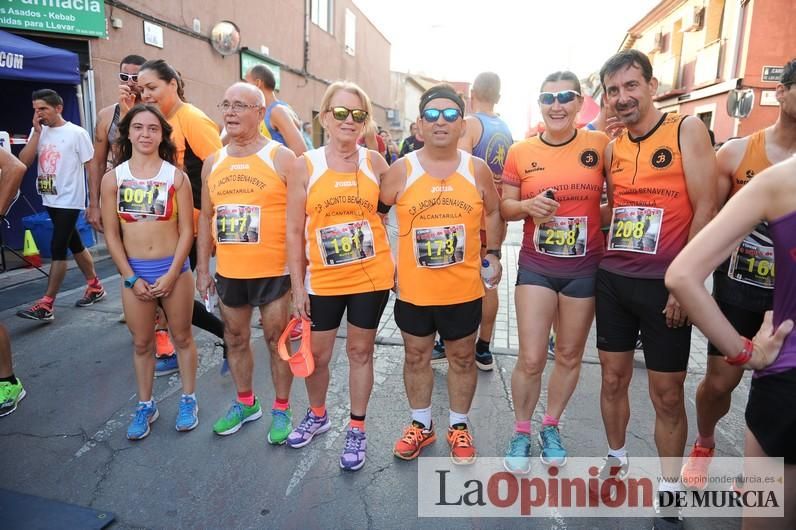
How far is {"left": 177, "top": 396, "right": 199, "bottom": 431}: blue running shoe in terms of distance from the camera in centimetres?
318

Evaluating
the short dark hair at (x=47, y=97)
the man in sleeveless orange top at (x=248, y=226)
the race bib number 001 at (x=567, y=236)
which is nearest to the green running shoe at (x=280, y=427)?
the man in sleeveless orange top at (x=248, y=226)

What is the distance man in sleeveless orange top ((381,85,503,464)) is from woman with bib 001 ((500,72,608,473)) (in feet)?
0.68

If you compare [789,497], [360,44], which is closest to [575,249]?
[789,497]

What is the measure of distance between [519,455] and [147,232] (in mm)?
2565

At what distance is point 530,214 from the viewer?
2691 mm

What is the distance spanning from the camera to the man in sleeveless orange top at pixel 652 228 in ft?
7.69

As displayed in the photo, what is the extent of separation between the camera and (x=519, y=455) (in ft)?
9.36

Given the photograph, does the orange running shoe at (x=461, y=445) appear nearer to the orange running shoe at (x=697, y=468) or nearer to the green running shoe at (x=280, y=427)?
the green running shoe at (x=280, y=427)

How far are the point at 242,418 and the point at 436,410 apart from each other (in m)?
1.33

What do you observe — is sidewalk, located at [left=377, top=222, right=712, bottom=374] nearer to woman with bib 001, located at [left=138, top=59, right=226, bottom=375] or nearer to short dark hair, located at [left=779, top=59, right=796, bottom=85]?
woman with bib 001, located at [left=138, top=59, right=226, bottom=375]

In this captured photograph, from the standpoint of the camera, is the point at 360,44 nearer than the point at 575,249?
No

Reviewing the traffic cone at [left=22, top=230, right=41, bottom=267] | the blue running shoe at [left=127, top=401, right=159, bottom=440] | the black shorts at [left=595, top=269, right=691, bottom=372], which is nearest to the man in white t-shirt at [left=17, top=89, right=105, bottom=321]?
the traffic cone at [left=22, top=230, right=41, bottom=267]

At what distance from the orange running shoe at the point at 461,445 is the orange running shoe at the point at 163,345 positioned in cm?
255

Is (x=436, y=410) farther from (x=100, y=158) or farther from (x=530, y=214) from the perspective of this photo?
(x=100, y=158)
